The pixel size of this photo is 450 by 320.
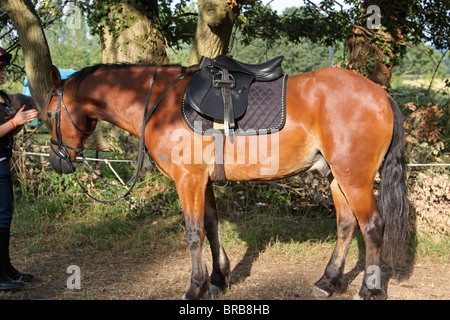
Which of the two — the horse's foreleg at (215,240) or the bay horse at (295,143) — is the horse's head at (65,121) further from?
the horse's foreleg at (215,240)

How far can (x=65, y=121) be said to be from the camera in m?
4.16

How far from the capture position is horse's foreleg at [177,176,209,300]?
386 cm

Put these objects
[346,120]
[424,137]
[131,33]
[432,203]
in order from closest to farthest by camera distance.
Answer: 1. [346,120]
2. [432,203]
3. [424,137]
4. [131,33]

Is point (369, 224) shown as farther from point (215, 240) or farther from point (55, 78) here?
point (55, 78)

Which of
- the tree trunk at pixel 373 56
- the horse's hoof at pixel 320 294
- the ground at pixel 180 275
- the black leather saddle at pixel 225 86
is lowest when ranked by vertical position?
the ground at pixel 180 275

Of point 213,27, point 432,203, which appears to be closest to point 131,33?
point 213,27

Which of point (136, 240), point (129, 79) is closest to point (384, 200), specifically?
point (129, 79)

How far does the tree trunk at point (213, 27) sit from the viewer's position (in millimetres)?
5992

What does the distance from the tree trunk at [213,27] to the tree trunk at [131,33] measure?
82 cm

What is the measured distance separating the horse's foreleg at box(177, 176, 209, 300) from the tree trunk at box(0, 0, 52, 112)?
3710 millimetres

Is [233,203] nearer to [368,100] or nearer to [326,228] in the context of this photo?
[326,228]

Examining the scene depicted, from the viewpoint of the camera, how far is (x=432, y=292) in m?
4.22

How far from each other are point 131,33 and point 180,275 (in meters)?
3.91

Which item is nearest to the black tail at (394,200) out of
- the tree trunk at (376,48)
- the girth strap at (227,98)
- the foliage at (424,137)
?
the girth strap at (227,98)
